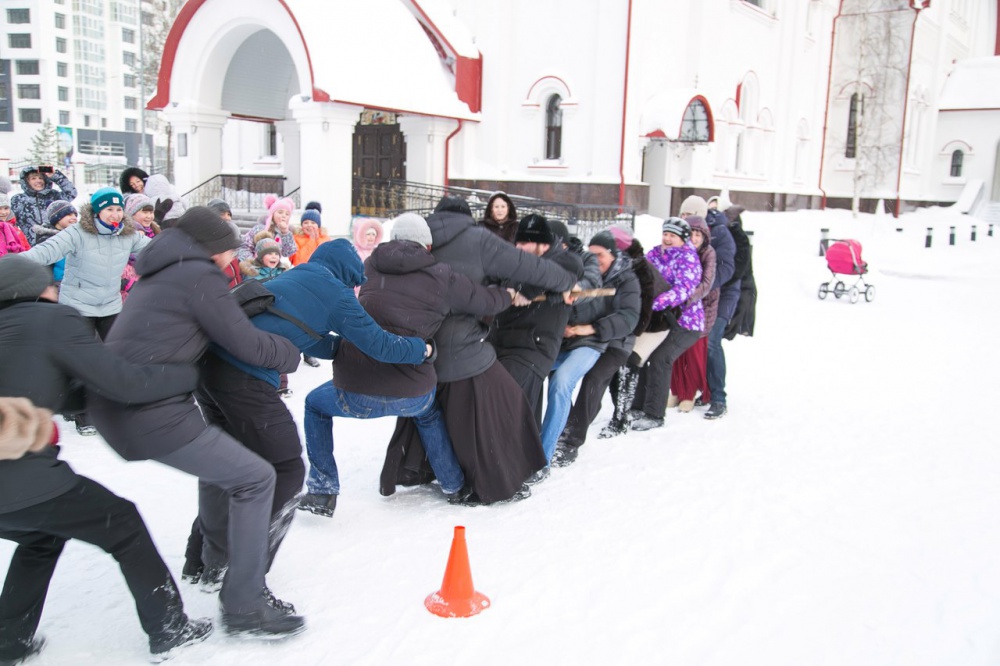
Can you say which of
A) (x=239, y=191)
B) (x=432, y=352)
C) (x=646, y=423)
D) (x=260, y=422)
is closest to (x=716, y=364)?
(x=646, y=423)

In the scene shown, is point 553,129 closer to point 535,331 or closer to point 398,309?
point 535,331

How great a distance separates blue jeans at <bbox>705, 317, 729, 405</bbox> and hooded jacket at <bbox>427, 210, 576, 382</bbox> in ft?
10.2

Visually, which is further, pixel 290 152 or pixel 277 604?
pixel 290 152

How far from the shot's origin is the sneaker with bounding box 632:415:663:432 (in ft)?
21.8

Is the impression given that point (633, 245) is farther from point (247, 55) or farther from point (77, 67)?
point (77, 67)

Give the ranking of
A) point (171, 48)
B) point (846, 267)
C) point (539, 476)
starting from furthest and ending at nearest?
point (171, 48) → point (846, 267) → point (539, 476)

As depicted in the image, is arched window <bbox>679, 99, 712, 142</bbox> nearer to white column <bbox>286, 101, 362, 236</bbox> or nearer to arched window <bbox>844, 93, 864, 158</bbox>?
white column <bbox>286, 101, 362, 236</bbox>

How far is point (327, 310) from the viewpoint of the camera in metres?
3.62

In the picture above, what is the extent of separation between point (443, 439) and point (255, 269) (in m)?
3.36

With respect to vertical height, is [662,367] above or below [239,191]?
below

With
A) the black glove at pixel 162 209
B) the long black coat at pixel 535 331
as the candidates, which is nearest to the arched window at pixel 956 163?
the long black coat at pixel 535 331

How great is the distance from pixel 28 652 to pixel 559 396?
345 cm

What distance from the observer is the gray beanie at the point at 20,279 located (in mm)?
2576

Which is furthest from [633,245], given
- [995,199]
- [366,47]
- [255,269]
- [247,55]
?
[995,199]
